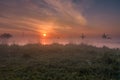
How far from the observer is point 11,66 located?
51.6 ft

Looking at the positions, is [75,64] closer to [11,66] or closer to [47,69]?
[47,69]

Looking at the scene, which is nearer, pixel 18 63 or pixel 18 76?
pixel 18 76

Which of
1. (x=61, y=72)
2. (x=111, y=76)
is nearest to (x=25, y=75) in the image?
(x=61, y=72)

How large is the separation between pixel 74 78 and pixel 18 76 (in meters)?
3.23

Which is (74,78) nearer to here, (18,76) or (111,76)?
(111,76)

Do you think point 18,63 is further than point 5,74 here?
Yes

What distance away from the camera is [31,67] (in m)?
15.1

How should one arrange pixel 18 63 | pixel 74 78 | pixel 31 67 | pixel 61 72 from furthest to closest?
1. pixel 18 63
2. pixel 31 67
3. pixel 61 72
4. pixel 74 78

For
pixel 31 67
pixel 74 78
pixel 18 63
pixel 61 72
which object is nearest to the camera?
pixel 74 78

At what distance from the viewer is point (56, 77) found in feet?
42.7

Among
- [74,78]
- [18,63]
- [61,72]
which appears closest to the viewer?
[74,78]

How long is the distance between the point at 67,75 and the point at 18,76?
2827mm

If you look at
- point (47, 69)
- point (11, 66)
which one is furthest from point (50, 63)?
point (11, 66)

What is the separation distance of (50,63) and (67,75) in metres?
3.02
